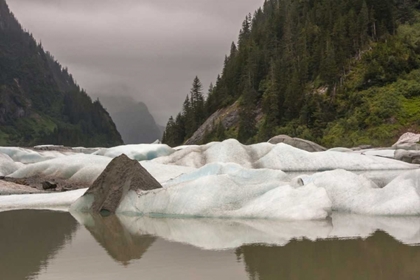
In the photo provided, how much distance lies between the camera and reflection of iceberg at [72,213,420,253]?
8195mm

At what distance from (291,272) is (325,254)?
1.21 meters

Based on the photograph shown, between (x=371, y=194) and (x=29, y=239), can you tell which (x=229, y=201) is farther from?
(x=29, y=239)

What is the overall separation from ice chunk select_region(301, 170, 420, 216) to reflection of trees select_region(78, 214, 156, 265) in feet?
18.6

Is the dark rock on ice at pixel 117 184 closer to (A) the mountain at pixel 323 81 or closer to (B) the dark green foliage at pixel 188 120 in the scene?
(A) the mountain at pixel 323 81

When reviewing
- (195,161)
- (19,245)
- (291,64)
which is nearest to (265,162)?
(195,161)

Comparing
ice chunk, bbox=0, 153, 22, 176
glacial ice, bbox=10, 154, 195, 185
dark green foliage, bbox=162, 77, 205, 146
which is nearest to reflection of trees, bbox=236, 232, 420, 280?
glacial ice, bbox=10, 154, 195, 185

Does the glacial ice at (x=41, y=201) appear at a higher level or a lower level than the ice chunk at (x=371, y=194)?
lower

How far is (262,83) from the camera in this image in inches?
3457

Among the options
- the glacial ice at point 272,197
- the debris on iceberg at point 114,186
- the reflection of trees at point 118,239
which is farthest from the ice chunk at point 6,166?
the reflection of trees at point 118,239

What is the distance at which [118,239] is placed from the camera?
877 centimetres

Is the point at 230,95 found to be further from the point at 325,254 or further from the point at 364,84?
the point at 325,254

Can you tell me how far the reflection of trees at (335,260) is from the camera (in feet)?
19.0

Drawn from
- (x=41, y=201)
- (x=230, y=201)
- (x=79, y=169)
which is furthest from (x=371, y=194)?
(x=79, y=169)

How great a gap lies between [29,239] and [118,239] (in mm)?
1780
